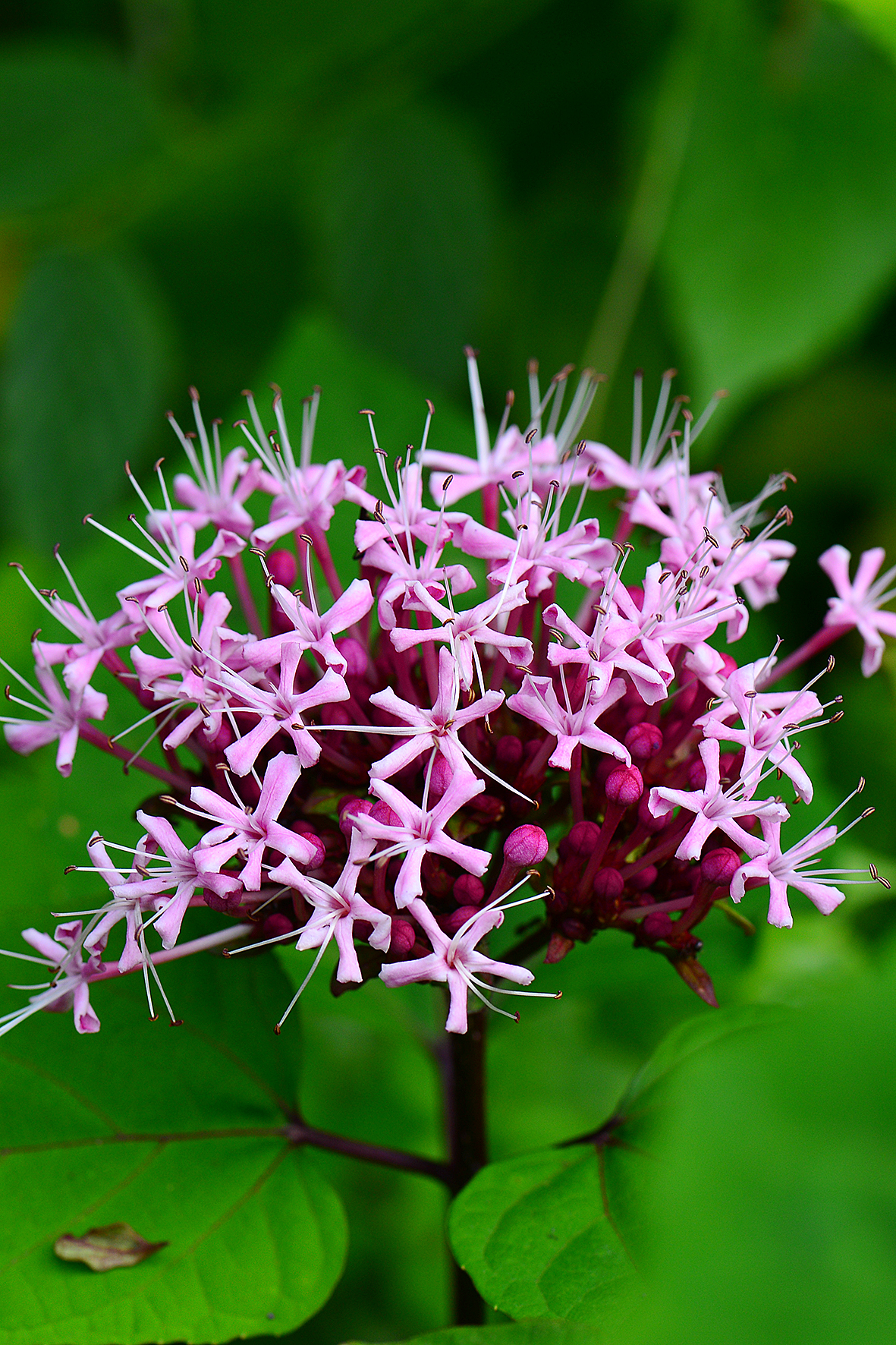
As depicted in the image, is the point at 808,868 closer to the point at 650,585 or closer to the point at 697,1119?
the point at 650,585

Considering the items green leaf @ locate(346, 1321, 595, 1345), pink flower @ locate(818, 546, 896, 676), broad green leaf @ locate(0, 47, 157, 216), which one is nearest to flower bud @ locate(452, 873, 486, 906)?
green leaf @ locate(346, 1321, 595, 1345)

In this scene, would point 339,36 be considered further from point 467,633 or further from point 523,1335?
point 523,1335

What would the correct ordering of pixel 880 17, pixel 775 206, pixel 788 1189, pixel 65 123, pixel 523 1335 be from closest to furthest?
pixel 788 1189
pixel 523 1335
pixel 880 17
pixel 775 206
pixel 65 123

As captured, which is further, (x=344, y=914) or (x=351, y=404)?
(x=351, y=404)

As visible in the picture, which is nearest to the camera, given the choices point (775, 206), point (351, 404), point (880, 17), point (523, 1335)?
point (523, 1335)

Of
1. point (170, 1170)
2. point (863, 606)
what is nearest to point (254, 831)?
point (170, 1170)

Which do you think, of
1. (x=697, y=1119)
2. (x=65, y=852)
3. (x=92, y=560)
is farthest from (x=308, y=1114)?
(x=697, y=1119)
